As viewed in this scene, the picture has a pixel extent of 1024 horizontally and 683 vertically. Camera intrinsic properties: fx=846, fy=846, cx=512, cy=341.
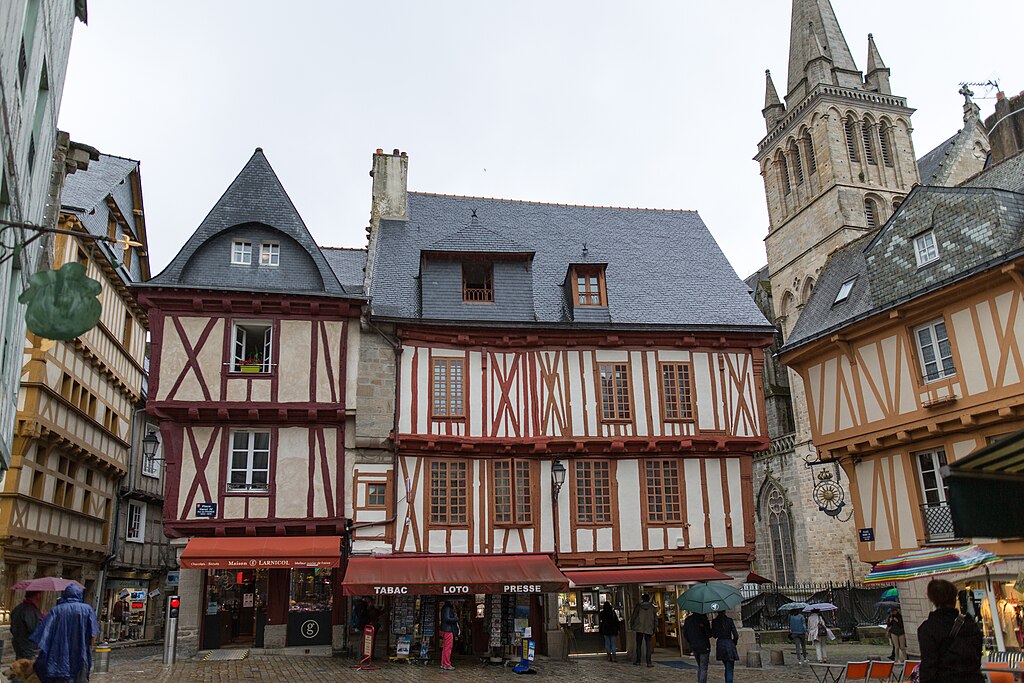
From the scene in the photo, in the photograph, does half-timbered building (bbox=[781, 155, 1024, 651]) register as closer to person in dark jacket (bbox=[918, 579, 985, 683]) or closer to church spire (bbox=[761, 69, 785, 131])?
person in dark jacket (bbox=[918, 579, 985, 683])

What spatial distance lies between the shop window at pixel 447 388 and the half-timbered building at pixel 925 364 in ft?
24.9

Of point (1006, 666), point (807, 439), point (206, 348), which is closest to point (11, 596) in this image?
point (206, 348)

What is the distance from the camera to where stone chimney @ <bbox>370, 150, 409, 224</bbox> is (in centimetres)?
2170

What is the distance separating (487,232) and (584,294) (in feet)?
8.94

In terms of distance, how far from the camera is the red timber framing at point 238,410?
16.2 m

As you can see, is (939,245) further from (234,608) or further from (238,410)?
(234,608)

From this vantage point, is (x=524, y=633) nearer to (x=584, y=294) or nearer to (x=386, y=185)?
(x=584, y=294)

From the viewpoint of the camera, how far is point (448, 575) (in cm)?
1596

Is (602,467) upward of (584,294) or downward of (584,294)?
downward

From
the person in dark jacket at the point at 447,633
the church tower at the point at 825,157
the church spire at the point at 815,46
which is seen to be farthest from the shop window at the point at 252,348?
the church spire at the point at 815,46

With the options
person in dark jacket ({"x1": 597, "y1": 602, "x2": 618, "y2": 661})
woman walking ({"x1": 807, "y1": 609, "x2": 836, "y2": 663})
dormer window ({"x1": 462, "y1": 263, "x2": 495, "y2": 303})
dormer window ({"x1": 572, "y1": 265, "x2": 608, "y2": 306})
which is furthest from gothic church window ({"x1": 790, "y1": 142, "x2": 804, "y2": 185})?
person in dark jacket ({"x1": 597, "y1": 602, "x2": 618, "y2": 661})

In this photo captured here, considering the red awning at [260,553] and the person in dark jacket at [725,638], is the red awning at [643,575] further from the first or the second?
the red awning at [260,553]

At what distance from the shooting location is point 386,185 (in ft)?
71.7

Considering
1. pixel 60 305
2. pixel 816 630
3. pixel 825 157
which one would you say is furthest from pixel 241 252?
pixel 825 157
